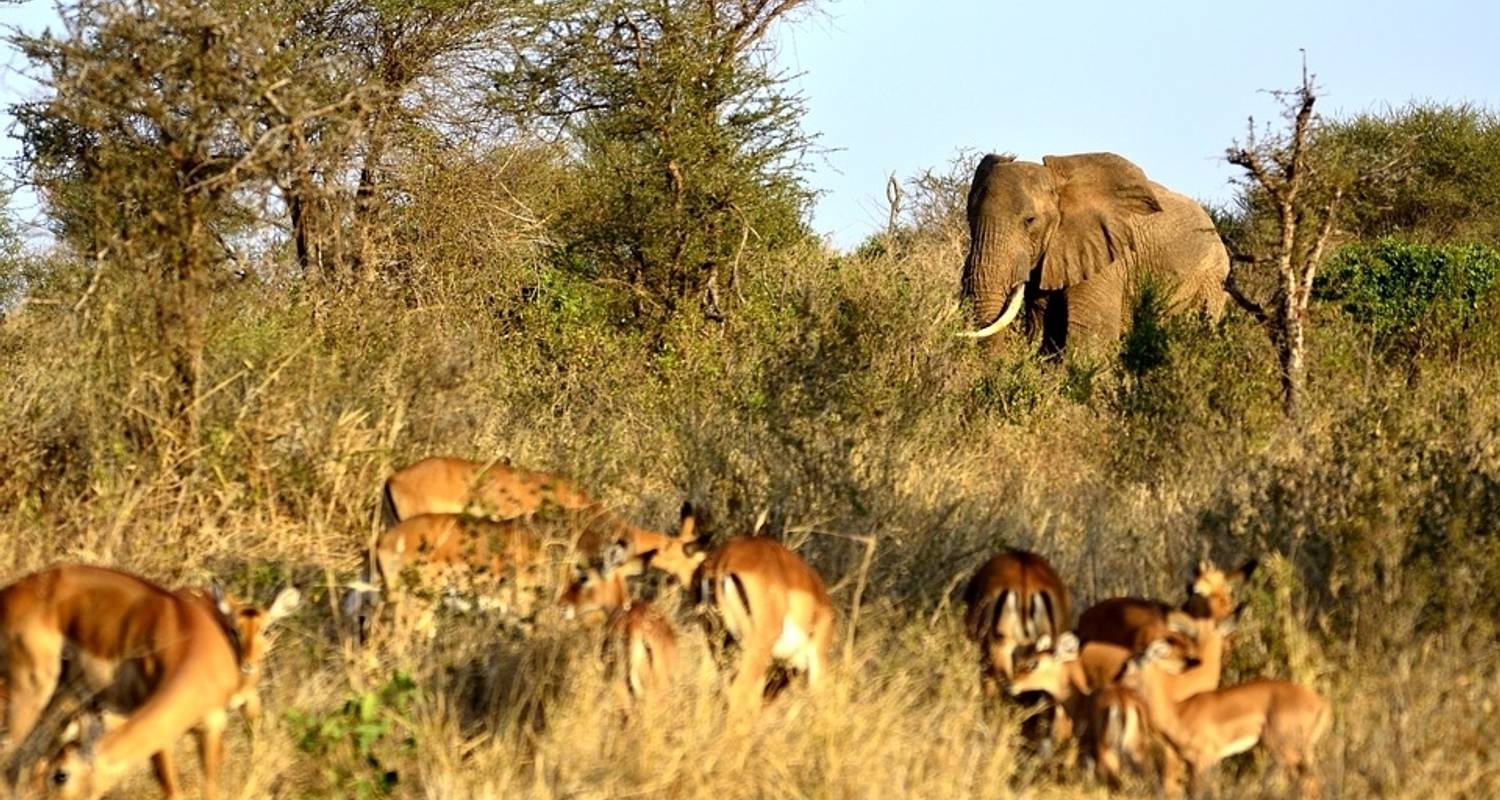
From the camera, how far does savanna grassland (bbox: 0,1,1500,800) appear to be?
6.10 m

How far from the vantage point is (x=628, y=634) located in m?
6.48

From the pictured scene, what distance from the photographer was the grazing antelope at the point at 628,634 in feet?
21.2

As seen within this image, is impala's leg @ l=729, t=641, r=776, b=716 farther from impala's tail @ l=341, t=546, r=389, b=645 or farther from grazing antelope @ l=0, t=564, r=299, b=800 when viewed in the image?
grazing antelope @ l=0, t=564, r=299, b=800

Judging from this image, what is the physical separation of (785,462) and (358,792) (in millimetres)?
3793

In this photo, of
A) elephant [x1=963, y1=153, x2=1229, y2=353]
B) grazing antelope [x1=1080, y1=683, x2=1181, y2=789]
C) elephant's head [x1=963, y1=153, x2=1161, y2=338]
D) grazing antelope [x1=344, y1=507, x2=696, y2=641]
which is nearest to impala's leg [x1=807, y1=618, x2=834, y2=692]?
grazing antelope [x1=344, y1=507, x2=696, y2=641]

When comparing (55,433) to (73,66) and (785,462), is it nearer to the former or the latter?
(73,66)

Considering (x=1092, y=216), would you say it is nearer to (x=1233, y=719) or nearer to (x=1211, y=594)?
(x=1211, y=594)

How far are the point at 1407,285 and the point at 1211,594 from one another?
→ 13.5 meters

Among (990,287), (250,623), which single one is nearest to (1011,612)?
(250,623)

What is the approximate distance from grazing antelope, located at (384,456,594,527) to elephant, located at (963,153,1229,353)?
1151 cm

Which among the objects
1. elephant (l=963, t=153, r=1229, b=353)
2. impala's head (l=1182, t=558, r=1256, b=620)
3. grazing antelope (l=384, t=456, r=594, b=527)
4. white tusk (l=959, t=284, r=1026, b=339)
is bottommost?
impala's head (l=1182, t=558, r=1256, b=620)

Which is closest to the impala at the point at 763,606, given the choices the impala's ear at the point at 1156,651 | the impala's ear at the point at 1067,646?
the impala's ear at the point at 1067,646

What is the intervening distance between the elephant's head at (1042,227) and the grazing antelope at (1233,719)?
1352 centimetres

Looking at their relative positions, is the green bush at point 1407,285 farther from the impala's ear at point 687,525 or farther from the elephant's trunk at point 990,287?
the impala's ear at point 687,525
